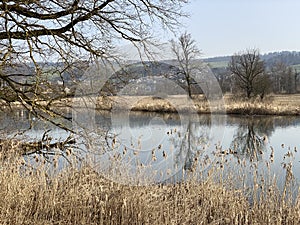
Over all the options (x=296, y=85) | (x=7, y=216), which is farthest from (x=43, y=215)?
(x=296, y=85)

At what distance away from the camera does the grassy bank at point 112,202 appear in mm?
3188

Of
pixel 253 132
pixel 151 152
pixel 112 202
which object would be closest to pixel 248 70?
pixel 253 132

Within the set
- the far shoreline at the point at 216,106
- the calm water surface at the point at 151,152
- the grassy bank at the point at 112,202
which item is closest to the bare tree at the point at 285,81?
the far shoreline at the point at 216,106

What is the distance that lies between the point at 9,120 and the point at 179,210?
4572mm

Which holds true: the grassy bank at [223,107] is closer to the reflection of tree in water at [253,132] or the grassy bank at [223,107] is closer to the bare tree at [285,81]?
the reflection of tree in water at [253,132]

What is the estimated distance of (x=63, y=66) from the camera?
5965 mm

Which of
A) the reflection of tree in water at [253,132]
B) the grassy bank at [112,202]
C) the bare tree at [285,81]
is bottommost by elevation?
the reflection of tree in water at [253,132]

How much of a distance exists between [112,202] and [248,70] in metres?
22.0

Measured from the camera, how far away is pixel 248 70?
2389 cm

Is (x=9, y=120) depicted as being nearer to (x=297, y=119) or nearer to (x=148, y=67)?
(x=148, y=67)

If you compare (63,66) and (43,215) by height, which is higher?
(63,66)

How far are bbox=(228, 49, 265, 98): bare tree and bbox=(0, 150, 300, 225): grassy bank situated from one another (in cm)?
1923

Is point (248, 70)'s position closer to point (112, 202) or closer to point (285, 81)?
point (285, 81)

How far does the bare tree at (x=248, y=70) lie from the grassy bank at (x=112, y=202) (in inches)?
757
